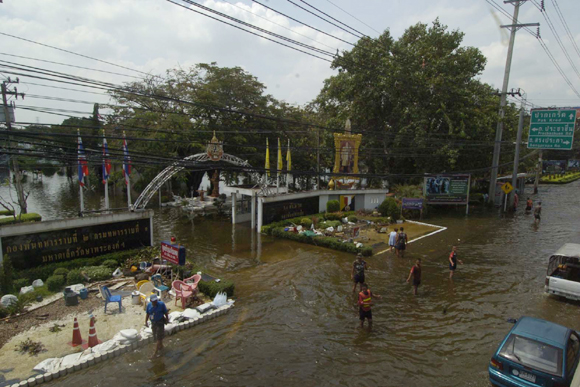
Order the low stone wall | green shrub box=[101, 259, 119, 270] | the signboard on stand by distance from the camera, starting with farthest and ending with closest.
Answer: green shrub box=[101, 259, 119, 270] < the signboard on stand < the low stone wall

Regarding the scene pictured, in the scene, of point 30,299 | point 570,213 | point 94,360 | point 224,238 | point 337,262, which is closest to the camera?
point 94,360

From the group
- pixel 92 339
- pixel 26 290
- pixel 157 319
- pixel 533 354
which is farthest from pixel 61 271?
pixel 533 354

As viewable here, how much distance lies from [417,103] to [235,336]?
29.4 m

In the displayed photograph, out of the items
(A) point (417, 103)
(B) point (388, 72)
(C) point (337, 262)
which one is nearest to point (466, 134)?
(A) point (417, 103)

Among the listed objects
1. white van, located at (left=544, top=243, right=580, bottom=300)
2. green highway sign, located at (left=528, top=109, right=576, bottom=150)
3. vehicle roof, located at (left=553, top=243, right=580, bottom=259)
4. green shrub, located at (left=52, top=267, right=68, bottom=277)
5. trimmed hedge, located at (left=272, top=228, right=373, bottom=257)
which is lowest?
trimmed hedge, located at (left=272, top=228, right=373, bottom=257)

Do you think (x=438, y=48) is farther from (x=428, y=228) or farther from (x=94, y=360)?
(x=94, y=360)

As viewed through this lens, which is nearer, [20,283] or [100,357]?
[100,357]

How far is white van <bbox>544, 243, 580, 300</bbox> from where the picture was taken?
12.6 m

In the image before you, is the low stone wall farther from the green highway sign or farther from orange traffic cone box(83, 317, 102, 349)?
the green highway sign

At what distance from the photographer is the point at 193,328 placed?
1074 cm

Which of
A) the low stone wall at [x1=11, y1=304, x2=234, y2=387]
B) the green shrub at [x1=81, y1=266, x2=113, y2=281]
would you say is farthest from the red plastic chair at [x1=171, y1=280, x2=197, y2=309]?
the green shrub at [x1=81, y1=266, x2=113, y2=281]

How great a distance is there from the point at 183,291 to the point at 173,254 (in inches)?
110

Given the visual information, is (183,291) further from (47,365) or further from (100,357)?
(47,365)

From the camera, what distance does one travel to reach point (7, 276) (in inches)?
477
